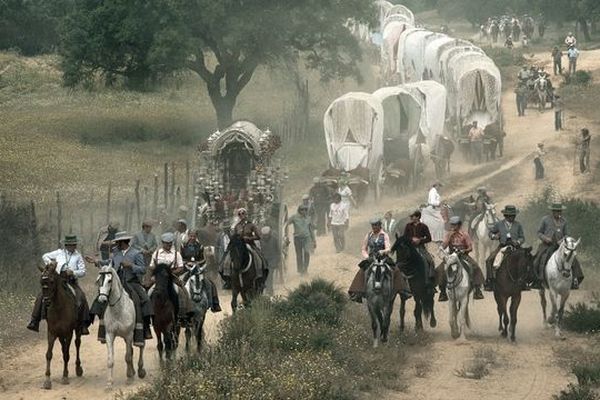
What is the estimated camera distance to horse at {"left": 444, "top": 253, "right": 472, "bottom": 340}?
21969 mm

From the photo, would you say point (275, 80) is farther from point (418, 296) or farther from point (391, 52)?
point (418, 296)

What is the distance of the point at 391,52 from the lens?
63.8m

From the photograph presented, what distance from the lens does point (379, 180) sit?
→ 1526 inches

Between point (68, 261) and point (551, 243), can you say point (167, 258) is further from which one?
point (551, 243)

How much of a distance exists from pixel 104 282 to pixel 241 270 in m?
4.34

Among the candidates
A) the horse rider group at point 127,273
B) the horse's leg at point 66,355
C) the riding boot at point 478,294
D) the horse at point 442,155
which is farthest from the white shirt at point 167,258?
the horse at point 442,155

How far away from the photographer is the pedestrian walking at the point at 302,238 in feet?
93.6

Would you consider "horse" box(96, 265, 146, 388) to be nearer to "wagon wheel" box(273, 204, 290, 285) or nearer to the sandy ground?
the sandy ground

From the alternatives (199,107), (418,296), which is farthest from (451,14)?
(418,296)

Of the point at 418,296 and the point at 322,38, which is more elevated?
the point at 322,38

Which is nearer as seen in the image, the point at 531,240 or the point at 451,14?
the point at 531,240

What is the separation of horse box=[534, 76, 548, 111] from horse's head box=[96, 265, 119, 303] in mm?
34626

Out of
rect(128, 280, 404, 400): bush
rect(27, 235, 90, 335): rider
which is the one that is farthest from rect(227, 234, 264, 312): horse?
rect(27, 235, 90, 335): rider

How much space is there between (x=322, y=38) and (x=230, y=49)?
11.5 feet
